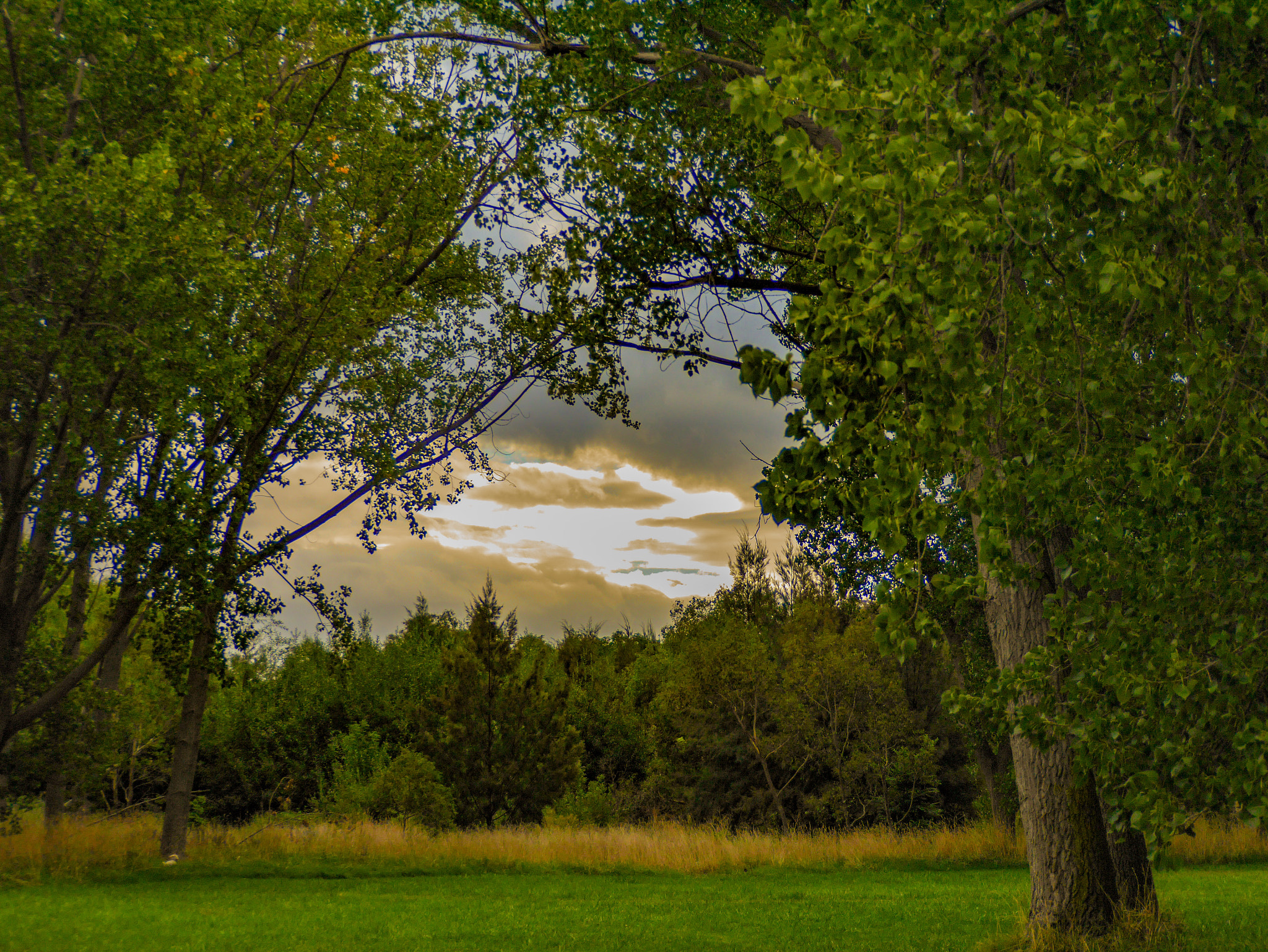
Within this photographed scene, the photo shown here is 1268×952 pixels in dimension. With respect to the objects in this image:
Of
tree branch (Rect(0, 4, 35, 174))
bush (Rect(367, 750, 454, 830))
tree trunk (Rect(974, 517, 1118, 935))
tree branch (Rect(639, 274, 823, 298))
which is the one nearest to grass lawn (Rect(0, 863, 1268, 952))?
tree trunk (Rect(974, 517, 1118, 935))

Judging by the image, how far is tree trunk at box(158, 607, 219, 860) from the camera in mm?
15359

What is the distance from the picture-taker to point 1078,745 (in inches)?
153

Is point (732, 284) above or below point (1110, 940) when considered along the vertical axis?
above

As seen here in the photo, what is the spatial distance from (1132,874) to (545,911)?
23.8 feet

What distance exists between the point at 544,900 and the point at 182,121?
43.6ft

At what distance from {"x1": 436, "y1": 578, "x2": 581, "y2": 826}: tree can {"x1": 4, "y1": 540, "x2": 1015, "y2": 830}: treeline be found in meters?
0.06

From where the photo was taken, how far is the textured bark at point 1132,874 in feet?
25.3

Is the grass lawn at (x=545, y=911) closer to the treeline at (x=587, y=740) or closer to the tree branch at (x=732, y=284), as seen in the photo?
the treeline at (x=587, y=740)

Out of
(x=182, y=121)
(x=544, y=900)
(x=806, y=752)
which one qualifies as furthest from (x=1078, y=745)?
(x=806, y=752)

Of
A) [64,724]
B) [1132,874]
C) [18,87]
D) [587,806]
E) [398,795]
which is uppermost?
[18,87]

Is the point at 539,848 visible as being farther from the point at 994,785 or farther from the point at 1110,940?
the point at 1110,940

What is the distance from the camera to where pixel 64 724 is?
1405 cm

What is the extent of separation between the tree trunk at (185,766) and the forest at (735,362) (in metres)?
0.10

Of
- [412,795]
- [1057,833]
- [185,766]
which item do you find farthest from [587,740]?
[1057,833]
